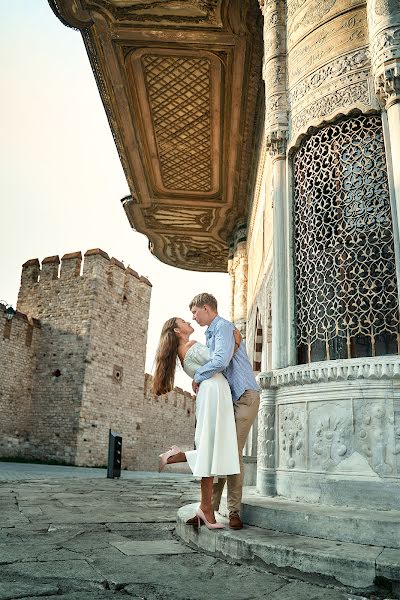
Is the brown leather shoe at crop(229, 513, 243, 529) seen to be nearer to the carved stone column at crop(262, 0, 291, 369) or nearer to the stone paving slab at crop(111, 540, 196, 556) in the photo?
the stone paving slab at crop(111, 540, 196, 556)

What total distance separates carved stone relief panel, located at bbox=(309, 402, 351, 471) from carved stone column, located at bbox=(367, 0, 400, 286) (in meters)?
1.29

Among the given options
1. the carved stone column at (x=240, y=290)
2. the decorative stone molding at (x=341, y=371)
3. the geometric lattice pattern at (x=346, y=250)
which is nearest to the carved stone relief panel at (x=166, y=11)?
the geometric lattice pattern at (x=346, y=250)

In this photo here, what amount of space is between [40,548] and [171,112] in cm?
848

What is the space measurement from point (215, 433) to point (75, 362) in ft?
52.1

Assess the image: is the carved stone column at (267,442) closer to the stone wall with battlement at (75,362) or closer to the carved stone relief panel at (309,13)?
the carved stone relief panel at (309,13)

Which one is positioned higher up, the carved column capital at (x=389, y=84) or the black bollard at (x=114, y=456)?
the carved column capital at (x=389, y=84)

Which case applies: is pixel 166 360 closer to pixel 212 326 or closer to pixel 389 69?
pixel 212 326

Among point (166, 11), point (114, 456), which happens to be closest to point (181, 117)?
point (166, 11)

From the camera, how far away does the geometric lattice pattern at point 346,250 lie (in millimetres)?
3508

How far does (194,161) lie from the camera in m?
10.9

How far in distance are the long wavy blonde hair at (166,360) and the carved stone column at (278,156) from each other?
4.19 feet

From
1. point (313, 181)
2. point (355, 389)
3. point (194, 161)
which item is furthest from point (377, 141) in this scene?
point (194, 161)

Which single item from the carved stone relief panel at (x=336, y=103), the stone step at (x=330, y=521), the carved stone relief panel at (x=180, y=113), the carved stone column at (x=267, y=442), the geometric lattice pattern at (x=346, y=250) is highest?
the carved stone relief panel at (x=180, y=113)

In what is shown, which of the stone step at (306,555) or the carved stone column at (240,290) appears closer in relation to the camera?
the stone step at (306,555)
